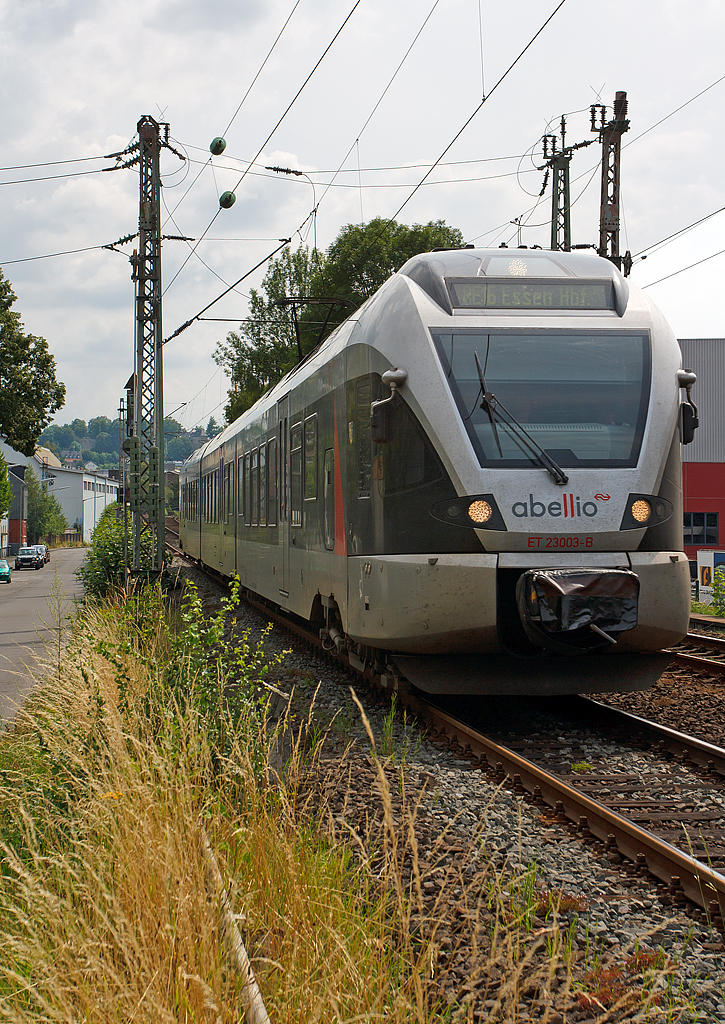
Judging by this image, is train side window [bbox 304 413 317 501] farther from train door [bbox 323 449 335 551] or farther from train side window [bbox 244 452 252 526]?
train side window [bbox 244 452 252 526]

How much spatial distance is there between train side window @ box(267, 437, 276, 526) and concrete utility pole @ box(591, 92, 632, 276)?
1068cm

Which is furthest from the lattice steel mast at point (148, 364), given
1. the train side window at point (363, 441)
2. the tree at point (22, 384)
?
the tree at point (22, 384)

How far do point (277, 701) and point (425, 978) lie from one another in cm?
576

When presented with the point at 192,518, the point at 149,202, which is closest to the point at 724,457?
the point at 192,518

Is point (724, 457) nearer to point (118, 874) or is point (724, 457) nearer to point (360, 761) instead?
point (360, 761)

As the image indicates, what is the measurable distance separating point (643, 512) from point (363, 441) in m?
2.30

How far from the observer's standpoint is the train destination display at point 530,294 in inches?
298

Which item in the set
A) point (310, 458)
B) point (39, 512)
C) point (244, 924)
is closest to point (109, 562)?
point (310, 458)

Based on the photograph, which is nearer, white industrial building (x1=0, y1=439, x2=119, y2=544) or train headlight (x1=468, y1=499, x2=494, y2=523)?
train headlight (x1=468, y1=499, x2=494, y2=523)

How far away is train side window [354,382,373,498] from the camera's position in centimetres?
788

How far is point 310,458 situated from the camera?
10.4m

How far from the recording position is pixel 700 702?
322 inches

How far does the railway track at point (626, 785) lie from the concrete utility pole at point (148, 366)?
12.7 meters

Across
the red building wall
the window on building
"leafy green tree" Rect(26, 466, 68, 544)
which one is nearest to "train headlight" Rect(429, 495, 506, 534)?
the window on building
